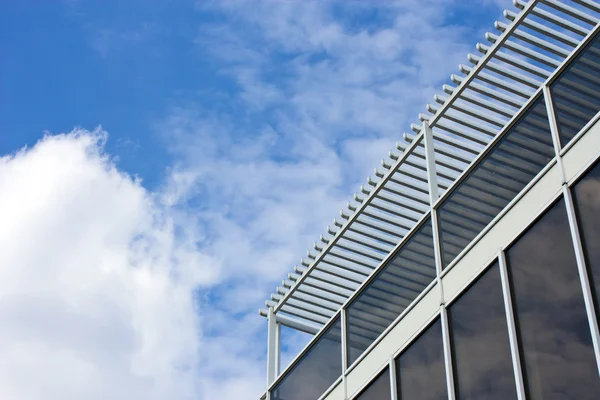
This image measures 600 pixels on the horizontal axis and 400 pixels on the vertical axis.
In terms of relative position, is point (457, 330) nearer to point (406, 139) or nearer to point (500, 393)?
point (500, 393)

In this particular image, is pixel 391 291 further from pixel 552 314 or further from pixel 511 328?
pixel 552 314

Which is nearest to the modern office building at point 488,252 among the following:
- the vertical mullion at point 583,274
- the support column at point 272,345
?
the vertical mullion at point 583,274

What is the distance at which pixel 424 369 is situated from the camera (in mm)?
10977

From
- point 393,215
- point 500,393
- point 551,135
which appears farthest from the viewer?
point 393,215

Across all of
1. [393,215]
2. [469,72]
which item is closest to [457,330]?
[469,72]

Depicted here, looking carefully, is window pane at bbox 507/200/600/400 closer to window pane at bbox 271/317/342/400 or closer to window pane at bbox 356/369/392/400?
window pane at bbox 356/369/392/400

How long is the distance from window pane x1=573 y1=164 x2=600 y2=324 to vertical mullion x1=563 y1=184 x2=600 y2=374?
1.5 inches

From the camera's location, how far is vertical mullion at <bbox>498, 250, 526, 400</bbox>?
29.1 ft

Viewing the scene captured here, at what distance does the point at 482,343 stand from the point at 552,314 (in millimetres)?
1168

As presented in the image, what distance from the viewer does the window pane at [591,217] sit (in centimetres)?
843

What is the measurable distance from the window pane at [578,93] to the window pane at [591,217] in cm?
74

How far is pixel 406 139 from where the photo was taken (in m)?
13.4

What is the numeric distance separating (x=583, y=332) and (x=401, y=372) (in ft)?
12.0

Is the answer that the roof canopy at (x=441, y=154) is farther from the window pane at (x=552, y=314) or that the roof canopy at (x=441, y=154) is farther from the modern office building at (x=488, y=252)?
the window pane at (x=552, y=314)
